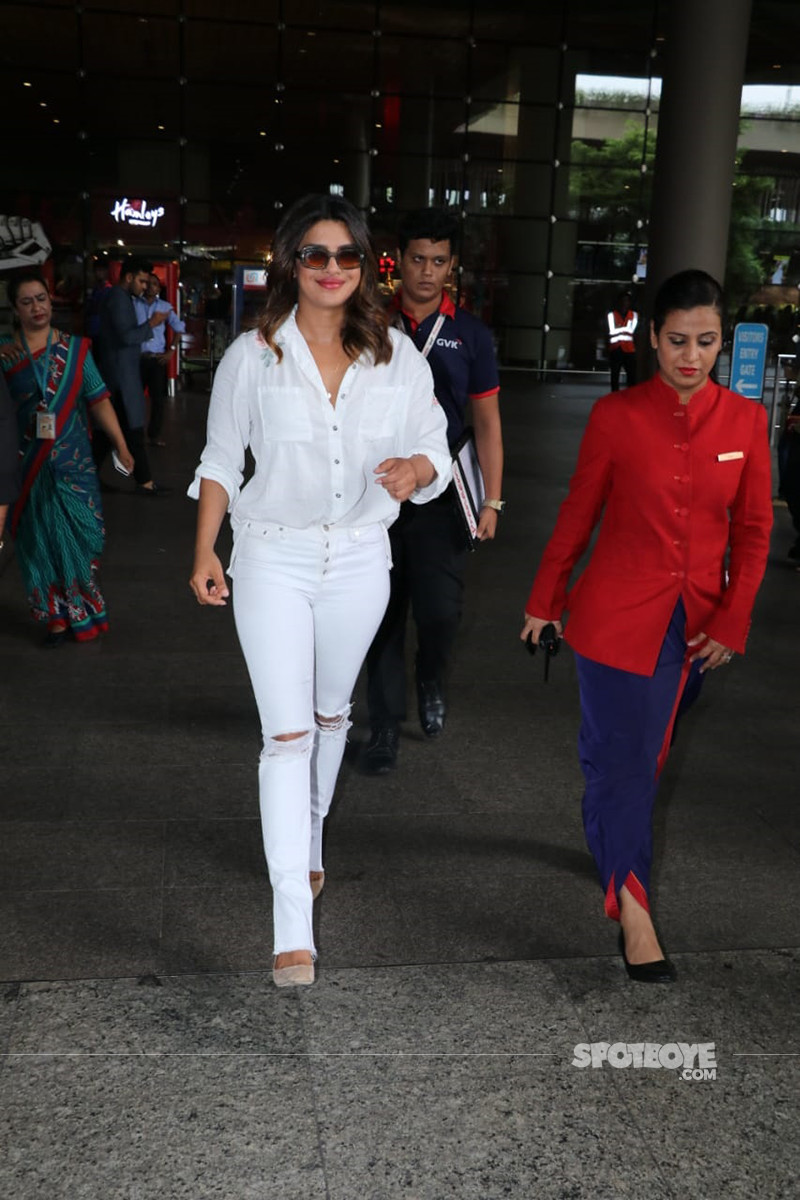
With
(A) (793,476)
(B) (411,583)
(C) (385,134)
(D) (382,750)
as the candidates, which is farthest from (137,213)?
(D) (382,750)

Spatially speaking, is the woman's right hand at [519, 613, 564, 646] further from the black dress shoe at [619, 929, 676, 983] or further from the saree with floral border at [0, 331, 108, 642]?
the saree with floral border at [0, 331, 108, 642]

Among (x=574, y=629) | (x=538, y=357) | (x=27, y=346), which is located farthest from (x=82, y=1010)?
(x=538, y=357)

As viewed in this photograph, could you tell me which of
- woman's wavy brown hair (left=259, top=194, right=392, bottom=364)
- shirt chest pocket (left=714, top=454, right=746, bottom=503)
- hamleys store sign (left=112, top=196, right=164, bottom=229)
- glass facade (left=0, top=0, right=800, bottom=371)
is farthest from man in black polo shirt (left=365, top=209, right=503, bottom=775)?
hamleys store sign (left=112, top=196, right=164, bottom=229)

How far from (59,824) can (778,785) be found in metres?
2.63

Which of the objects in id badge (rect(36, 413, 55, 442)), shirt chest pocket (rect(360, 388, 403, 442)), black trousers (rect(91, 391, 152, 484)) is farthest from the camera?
black trousers (rect(91, 391, 152, 484))

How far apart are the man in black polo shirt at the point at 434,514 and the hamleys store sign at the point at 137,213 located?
2098 centimetres

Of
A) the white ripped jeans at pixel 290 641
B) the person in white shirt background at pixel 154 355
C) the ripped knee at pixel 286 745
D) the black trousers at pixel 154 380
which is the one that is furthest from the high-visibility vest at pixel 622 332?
the ripped knee at pixel 286 745

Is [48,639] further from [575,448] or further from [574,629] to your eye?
[575,448]

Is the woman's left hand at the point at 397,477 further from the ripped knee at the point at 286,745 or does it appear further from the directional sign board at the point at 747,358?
the directional sign board at the point at 747,358

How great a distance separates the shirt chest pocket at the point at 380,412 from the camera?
3.38m

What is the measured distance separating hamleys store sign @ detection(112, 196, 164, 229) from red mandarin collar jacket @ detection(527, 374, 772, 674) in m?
22.8

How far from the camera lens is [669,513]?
340 centimetres

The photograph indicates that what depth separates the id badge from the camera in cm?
655

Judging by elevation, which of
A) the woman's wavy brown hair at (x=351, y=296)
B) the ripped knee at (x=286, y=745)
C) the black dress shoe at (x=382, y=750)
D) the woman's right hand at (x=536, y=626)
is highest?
the woman's wavy brown hair at (x=351, y=296)
